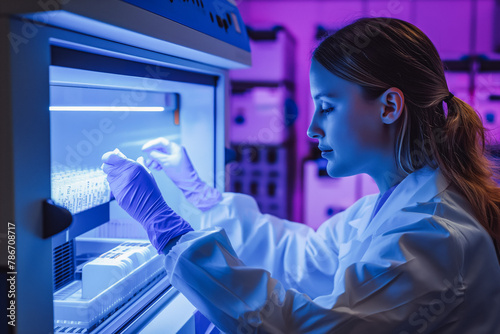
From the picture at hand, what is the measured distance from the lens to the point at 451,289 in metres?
0.84

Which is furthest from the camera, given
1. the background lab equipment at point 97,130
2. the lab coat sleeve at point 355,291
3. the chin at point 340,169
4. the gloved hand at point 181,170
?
the gloved hand at point 181,170

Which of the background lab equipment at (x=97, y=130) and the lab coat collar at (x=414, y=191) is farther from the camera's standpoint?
the lab coat collar at (x=414, y=191)

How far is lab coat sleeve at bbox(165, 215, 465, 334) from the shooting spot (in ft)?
2.65

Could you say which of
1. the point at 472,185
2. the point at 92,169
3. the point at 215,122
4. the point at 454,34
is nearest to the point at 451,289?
the point at 472,185

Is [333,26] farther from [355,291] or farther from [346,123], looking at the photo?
[355,291]

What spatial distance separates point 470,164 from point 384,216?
0.24 meters

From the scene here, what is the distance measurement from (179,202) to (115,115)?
45 centimetres

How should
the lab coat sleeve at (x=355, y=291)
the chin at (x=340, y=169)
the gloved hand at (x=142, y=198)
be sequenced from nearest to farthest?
the lab coat sleeve at (x=355, y=291) < the gloved hand at (x=142, y=198) < the chin at (x=340, y=169)

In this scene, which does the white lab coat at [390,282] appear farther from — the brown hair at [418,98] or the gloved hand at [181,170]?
the gloved hand at [181,170]

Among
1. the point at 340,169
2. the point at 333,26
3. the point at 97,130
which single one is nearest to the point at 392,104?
the point at 340,169

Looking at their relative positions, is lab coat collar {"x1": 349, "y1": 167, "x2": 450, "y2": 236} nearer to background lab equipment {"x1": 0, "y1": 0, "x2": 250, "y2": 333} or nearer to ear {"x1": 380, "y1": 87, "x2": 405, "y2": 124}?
ear {"x1": 380, "y1": 87, "x2": 405, "y2": 124}

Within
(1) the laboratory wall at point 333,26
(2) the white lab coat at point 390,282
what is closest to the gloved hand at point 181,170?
(2) the white lab coat at point 390,282

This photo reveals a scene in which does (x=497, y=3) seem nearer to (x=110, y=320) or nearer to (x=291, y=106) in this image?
(x=291, y=106)

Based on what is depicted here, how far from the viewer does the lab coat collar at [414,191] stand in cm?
98
